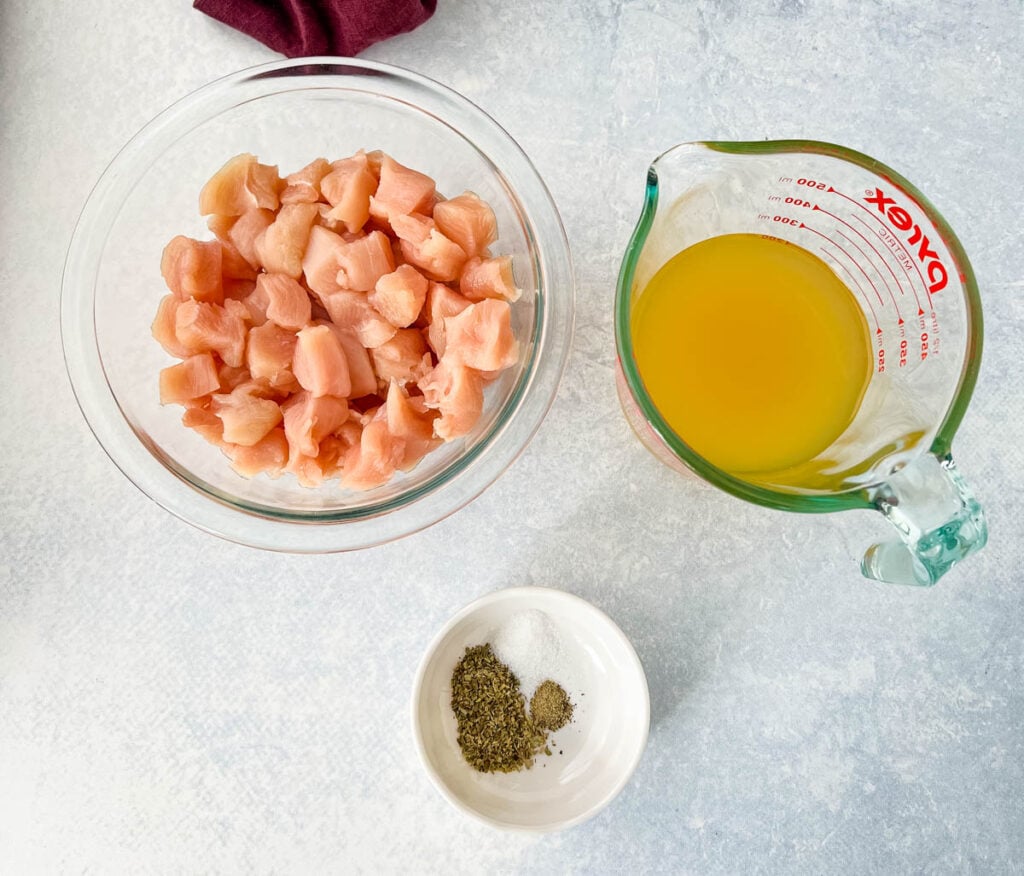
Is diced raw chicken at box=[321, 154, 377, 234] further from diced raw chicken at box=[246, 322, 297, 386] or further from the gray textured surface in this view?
the gray textured surface

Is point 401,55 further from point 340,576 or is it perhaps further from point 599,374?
point 340,576

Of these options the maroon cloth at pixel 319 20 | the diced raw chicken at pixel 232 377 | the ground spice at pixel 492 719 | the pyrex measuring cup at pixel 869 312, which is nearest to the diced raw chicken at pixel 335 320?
the diced raw chicken at pixel 232 377

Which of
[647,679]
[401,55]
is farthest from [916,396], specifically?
[401,55]

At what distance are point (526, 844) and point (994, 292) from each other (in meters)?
1.36

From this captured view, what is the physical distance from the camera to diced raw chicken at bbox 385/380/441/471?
118cm

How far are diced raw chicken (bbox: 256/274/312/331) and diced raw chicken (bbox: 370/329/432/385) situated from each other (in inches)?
4.6

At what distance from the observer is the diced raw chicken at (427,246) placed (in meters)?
1.19

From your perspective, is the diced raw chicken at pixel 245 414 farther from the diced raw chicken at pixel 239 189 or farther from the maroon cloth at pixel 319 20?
the maroon cloth at pixel 319 20

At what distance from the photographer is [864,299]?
1.37 meters

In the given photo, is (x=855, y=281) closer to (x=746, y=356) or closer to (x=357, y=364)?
(x=746, y=356)

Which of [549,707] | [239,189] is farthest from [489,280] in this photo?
[549,707]

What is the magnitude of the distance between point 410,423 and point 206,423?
31 centimetres

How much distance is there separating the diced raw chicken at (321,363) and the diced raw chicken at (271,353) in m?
0.03

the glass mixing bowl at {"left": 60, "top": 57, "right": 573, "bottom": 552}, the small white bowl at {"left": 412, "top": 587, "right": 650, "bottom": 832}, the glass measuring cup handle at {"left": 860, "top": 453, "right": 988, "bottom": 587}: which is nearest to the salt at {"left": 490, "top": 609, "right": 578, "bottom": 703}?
the small white bowl at {"left": 412, "top": 587, "right": 650, "bottom": 832}
